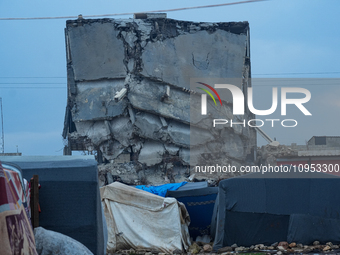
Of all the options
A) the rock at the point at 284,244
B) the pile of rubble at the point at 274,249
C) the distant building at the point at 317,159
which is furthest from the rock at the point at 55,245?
the distant building at the point at 317,159

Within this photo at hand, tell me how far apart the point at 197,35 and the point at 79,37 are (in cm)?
615

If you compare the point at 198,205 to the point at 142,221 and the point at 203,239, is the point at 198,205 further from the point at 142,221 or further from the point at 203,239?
the point at 142,221

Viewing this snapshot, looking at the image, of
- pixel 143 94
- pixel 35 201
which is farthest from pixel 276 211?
pixel 143 94

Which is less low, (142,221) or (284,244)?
(142,221)

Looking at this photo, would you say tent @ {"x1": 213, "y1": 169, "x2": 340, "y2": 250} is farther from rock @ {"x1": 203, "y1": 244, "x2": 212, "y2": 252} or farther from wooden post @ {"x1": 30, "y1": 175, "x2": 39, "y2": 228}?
wooden post @ {"x1": 30, "y1": 175, "x2": 39, "y2": 228}

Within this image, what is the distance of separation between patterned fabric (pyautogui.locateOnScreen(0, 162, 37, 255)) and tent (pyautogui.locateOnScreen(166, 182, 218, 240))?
8.96m

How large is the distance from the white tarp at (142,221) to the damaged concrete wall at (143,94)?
428 inches

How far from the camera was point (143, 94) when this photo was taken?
2186 cm

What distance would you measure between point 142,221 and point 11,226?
7952 millimetres

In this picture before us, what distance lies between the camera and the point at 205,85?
22.7 metres

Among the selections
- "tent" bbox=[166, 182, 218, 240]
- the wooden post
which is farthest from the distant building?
the wooden post

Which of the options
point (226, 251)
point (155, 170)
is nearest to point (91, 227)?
point (226, 251)

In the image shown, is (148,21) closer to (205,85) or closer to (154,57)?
(154,57)

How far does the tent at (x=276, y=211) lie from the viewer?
10070mm
